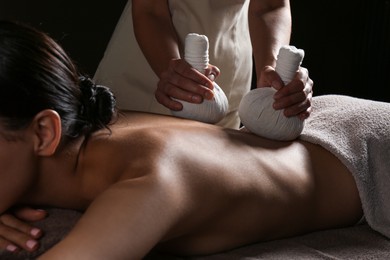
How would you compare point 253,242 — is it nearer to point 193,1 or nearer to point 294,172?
point 294,172

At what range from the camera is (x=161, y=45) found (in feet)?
6.23

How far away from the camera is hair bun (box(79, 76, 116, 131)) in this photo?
1469 millimetres

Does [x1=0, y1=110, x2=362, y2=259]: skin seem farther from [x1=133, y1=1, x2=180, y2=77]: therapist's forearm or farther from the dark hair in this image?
[x1=133, y1=1, x2=180, y2=77]: therapist's forearm

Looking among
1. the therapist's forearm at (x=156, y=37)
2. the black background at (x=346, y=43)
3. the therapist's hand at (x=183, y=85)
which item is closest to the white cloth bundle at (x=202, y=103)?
the therapist's hand at (x=183, y=85)

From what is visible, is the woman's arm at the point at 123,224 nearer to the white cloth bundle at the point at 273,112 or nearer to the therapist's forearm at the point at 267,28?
the white cloth bundle at the point at 273,112

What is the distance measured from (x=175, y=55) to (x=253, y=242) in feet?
2.03

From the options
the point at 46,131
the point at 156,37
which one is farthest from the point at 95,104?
the point at 156,37

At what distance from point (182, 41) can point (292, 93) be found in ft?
1.79

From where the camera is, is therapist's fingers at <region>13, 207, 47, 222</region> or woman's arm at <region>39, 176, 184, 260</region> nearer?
woman's arm at <region>39, 176, 184, 260</region>

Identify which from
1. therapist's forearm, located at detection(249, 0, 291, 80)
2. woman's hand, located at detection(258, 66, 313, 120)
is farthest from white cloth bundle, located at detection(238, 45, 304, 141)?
therapist's forearm, located at detection(249, 0, 291, 80)

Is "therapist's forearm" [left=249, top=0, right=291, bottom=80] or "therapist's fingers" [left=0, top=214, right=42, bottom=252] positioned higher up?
"therapist's forearm" [left=249, top=0, right=291, bottom=80]

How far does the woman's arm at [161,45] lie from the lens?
5.44ft

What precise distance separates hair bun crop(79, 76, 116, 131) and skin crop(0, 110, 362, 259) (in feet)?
0.08

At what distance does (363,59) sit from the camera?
128 inches
